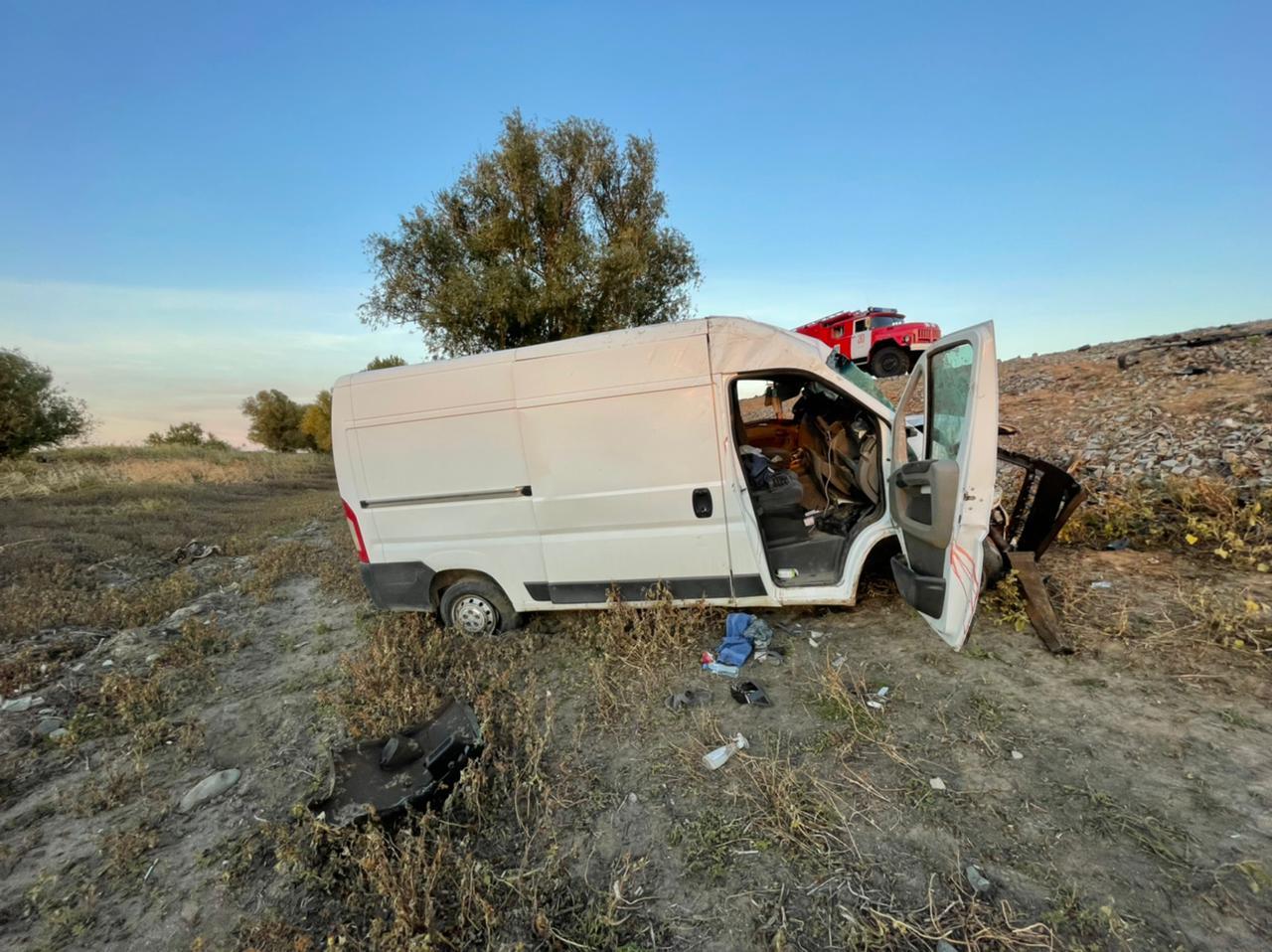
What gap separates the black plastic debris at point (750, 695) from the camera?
298 cm

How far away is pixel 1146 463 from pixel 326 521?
43.0 ft

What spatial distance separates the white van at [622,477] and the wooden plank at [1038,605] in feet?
2.55

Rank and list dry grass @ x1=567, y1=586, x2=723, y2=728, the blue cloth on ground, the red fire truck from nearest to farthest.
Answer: dry grass @ x1=567, y1=586, x2=723, y2=728 → the blue cloth on ground → the red fire truck

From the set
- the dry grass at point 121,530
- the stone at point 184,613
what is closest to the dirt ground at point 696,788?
the stone at point 184,613

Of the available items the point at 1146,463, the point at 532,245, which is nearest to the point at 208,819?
the point at 1146,463

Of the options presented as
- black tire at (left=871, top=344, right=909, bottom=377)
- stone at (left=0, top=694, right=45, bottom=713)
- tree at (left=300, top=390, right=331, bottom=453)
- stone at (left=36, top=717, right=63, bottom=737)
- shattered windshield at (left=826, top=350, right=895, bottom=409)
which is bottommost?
stone at (left=36, top=717, right=63, bottom=737)

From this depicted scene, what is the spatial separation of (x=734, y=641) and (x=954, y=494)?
170 centimetres

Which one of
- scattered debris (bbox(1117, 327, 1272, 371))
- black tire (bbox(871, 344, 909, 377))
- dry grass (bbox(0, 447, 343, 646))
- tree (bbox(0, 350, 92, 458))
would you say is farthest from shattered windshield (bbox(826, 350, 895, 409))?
tree (bbox(0, 350, 92, 458))

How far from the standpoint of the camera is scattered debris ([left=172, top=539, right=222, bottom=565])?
25.3 ft

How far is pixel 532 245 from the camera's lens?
1226 centimetres

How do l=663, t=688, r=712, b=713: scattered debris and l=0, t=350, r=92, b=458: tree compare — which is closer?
l=663, t=688, r=712, b=713: scattered debris

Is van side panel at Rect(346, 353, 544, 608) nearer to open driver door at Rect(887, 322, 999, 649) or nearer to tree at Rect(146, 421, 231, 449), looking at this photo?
open driver door at Rect(887, 322, 999, 649)

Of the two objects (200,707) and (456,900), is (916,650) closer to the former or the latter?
(456,900)

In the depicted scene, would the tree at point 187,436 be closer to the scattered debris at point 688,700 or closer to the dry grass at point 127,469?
the dry grass at point 127,469
